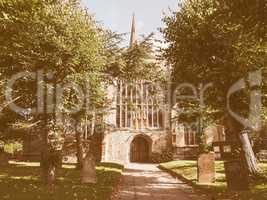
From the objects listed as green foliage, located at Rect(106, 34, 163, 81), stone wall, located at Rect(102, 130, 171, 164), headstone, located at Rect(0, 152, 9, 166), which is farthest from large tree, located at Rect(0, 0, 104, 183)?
stone wall, located at Rect(102, 130, 171, 164)

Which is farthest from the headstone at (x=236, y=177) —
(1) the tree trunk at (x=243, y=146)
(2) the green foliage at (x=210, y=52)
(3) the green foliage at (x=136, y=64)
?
(3) the green foliage at (x=136, y=64)

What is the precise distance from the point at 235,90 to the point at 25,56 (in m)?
9.89

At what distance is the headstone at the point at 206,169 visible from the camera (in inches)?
651

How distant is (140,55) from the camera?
76.6ft

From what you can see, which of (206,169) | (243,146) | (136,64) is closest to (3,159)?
(136,64)

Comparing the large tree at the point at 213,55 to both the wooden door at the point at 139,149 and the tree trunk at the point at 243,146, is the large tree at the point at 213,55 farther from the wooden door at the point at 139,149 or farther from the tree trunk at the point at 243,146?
the wooden door at the point at 139,149

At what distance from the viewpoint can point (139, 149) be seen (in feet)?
146

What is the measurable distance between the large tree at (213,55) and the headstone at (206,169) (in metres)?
1.68

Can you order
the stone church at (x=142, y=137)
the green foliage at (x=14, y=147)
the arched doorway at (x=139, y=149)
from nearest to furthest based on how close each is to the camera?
1. the green foliage at (x=14, y=147)
2. the stone church at (x=142, y=137)
3. the arched doorway at (x=139, y=149)

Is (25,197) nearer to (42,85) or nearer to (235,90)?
(42,85)

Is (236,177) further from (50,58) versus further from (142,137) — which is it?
(142,137)

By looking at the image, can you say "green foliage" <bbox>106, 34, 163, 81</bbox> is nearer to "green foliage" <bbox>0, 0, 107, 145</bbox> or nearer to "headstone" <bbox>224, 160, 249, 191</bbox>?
"green foliage" <bbox>0, 0, 107, 145</bbox>

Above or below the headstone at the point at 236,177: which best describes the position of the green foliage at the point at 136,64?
above

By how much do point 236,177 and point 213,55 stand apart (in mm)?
→ 5724
